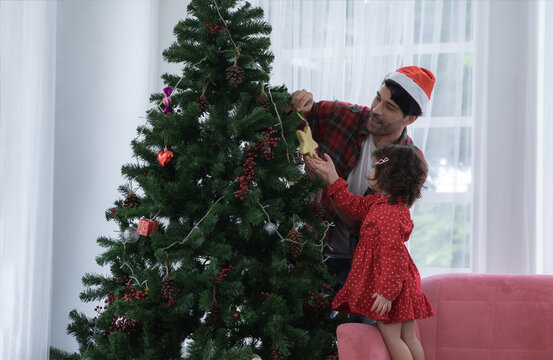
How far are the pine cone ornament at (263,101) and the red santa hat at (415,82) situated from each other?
61 cm

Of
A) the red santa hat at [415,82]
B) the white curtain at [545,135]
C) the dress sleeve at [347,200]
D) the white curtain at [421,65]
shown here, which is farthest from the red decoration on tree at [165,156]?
the white curtain at [545,135]

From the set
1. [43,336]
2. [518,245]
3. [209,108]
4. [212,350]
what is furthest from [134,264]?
[518,245]

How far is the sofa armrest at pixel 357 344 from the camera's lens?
5.11 ft

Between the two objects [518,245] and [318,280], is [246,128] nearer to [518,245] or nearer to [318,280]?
[318,280]

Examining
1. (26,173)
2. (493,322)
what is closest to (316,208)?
(493,322)

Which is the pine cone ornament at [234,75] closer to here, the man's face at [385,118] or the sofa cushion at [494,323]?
the man's face at [385,118]

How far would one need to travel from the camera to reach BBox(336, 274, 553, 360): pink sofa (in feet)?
6.28

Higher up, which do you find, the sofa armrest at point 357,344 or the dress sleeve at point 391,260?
the dress sleeve at point 391,260

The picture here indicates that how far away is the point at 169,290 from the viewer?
4.72 feet

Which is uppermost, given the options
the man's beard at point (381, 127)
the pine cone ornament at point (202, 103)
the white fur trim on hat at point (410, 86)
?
the white fur trim on hat at point (410, 86)

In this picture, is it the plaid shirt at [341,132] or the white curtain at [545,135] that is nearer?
the plaid shirt at [341,132]

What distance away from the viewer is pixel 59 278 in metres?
2.53

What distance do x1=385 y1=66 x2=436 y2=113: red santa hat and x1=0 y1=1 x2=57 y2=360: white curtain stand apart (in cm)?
134

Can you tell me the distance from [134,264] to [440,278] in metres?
1.10
